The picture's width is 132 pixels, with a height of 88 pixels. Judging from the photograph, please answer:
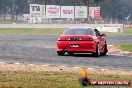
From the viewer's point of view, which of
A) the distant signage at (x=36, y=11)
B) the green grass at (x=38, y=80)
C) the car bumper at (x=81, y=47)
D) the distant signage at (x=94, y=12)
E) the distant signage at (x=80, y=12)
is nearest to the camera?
the green grass at (x=38, y=80)

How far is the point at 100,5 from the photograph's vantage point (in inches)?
6024

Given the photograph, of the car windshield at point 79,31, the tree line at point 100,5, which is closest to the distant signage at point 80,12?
the tree line at point 100,5

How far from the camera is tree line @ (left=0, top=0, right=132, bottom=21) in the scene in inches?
5679

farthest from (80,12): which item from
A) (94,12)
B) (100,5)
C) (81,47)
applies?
(81,47)

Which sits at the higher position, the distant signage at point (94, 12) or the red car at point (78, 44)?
the red car at point (78, 44)

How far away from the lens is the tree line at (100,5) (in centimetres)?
14425

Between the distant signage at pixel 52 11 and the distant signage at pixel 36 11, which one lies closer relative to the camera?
the distant signage at pixel 36 11

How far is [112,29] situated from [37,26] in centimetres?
1643

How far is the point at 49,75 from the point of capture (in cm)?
1296

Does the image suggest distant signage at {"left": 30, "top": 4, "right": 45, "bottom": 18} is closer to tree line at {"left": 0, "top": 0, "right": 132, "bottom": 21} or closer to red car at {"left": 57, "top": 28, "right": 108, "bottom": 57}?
tree line at {"left": 0, "top": 0, "right": 132, "bottom": 21}

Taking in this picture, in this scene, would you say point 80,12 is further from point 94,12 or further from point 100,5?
point 100,5

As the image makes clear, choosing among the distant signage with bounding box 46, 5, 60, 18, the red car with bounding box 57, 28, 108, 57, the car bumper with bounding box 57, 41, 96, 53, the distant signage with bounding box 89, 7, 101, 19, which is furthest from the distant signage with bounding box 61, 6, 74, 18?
the car bumper with bounding box 57, 41, 96, 53

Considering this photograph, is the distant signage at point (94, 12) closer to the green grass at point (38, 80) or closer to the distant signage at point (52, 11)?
the distant signage at point (52, 11)

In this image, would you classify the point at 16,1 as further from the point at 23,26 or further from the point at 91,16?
the point at 23,26
